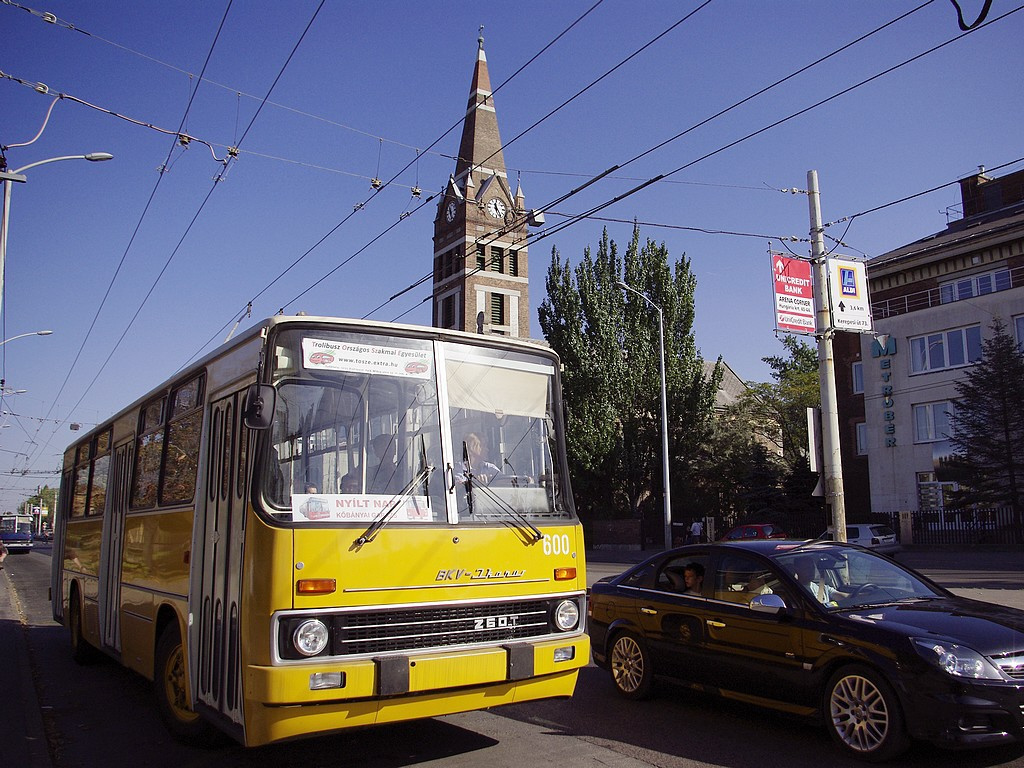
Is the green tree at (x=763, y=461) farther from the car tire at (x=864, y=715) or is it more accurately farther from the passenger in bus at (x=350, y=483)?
the passenger in bus at (x=350, y=483)

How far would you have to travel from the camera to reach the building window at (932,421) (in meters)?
37.5

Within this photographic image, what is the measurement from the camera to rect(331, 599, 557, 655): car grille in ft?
17.4

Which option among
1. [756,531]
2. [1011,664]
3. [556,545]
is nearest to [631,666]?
[556,545]

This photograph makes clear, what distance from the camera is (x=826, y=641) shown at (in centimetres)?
631

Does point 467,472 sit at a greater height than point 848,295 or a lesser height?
lesser

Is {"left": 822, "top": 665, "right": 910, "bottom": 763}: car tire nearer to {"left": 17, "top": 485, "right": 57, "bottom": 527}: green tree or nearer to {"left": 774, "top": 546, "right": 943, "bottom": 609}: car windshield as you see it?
{"left": 774, "top": 546, "right": 943, "bottom": 609}: car windshield

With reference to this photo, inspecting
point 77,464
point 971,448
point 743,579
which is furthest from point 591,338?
point 743,579

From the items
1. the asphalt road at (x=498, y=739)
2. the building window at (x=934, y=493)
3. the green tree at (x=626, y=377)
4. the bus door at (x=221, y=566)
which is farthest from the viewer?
the green tree at (x=626, y=377)

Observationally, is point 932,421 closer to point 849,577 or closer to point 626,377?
point 626,377

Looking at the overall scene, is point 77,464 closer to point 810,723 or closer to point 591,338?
point 810,723

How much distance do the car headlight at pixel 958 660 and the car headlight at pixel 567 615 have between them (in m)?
2.33

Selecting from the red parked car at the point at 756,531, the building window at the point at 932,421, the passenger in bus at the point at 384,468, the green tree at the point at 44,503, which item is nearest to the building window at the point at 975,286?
the building window at the point at 932,421

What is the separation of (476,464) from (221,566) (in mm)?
1897

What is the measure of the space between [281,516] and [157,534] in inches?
117
